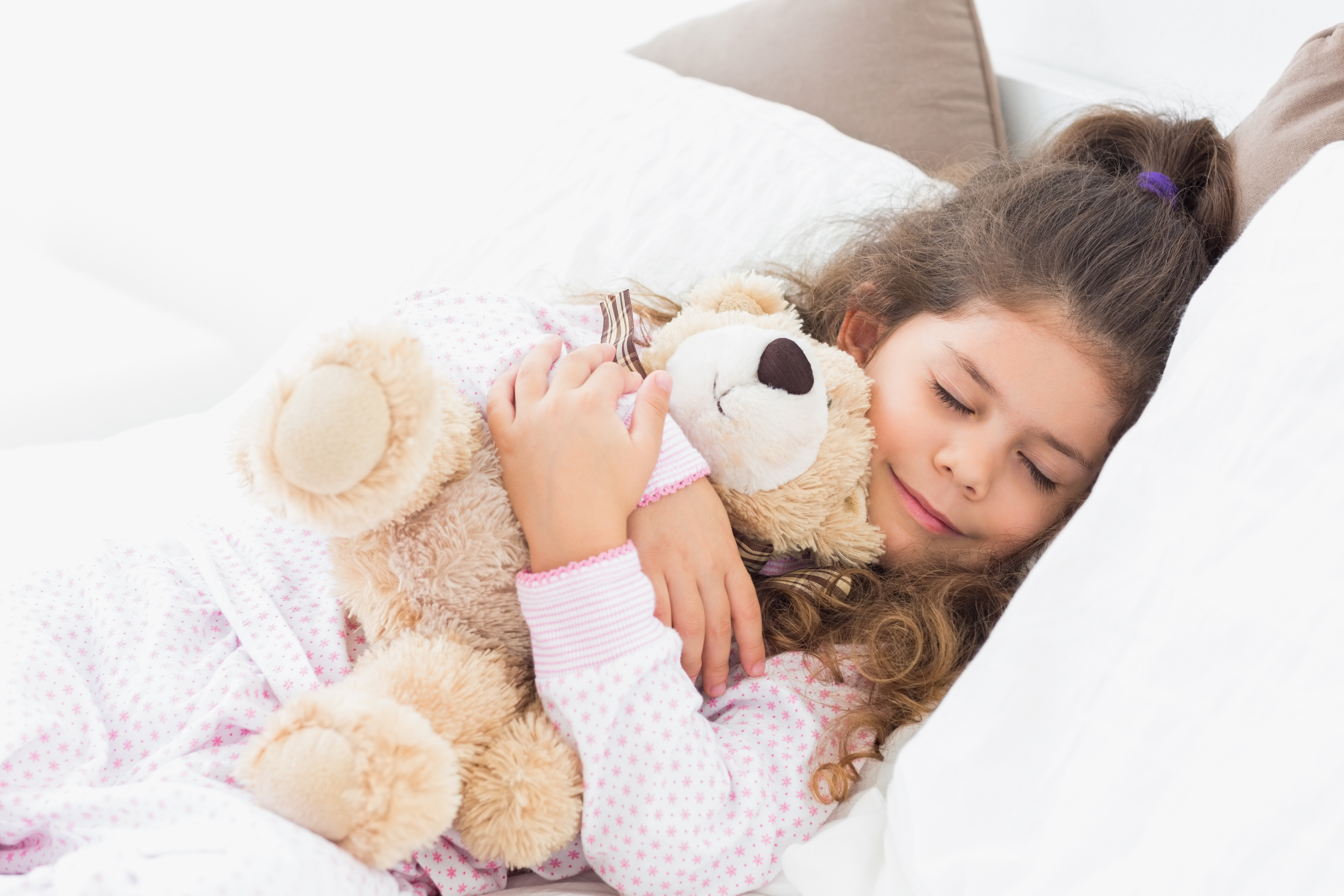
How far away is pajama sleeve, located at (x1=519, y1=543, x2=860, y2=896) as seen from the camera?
666 millimetres

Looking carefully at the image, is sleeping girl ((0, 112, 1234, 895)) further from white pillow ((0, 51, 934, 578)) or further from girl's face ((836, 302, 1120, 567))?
white pillow ((0, 51, 934, 578))

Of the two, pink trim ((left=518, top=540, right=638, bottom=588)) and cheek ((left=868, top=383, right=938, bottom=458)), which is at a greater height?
pink trim ((left=518, top=540, right=638, bottom=588))

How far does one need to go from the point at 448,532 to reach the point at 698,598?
0.21 metres

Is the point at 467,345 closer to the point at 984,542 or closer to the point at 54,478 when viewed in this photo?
the point at 984,542

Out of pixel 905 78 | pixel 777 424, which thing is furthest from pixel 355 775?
pixel 905 78

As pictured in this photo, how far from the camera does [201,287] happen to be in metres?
1.82

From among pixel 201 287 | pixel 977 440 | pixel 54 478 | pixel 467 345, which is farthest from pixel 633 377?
pixel 201 287

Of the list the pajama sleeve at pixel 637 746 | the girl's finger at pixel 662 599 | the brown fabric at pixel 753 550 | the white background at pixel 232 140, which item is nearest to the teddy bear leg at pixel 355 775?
the pajama sleeve at pixel 637 746

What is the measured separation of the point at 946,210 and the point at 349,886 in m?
0.84

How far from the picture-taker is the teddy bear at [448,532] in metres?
0.56

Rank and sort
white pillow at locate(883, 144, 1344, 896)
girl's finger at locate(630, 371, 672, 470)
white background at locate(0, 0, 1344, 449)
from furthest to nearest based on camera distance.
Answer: white background at locate(0, 0, 1344, 449), girl's finger at locate(630, 371, 672, 470), white pillow at locate(883, 144, 1344, 896)

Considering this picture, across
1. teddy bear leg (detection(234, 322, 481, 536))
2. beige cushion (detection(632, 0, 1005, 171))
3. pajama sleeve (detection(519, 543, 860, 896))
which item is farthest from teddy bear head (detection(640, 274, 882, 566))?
beige cushion (detection(632, 0, 1005, 171))

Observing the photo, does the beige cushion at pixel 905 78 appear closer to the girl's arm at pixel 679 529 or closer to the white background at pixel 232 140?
the white background at pixel 232 140

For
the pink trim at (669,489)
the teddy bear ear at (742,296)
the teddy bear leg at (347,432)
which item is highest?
the teddy bear leg at (347,432)
